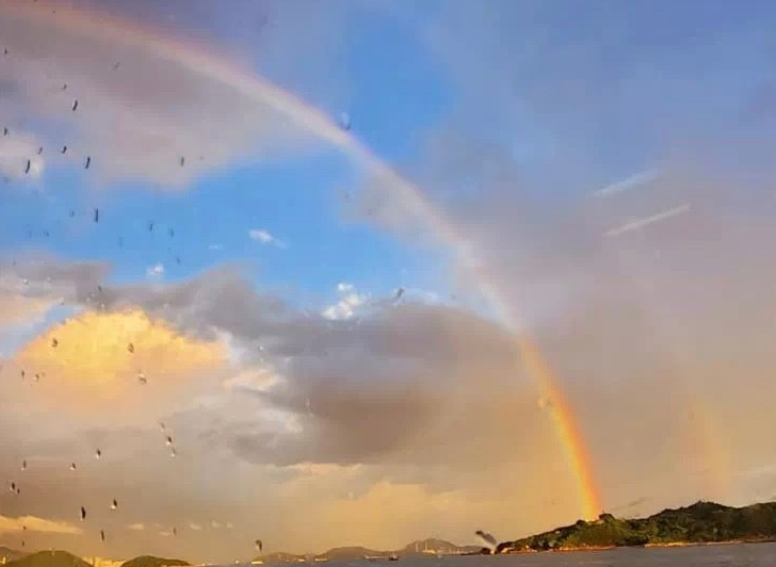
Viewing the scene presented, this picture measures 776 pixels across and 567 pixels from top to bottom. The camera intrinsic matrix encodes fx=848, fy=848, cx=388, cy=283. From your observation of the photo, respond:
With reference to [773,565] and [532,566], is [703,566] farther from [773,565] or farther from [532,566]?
[532,566]

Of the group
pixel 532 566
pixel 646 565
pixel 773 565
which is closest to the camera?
pixel 773 565

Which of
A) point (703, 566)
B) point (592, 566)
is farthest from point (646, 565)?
point (703, 566)

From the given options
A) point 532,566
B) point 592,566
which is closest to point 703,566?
point 592,566

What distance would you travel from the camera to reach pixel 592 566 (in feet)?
444

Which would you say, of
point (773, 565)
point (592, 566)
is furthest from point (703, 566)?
point (592, 566)

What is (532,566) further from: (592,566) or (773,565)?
(773,565)

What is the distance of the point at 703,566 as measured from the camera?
118 m

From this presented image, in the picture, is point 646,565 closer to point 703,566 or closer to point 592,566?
point 592,566

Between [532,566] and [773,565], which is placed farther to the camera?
[532,566]

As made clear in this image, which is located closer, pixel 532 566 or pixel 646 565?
pixel 646 565

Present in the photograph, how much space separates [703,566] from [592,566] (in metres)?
21.9

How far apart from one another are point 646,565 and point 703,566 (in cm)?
1783

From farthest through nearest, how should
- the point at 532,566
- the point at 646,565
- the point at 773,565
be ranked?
the point at 532,566 → the point at 646,565 → the point at 773,565

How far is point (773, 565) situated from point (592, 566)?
31.5m
